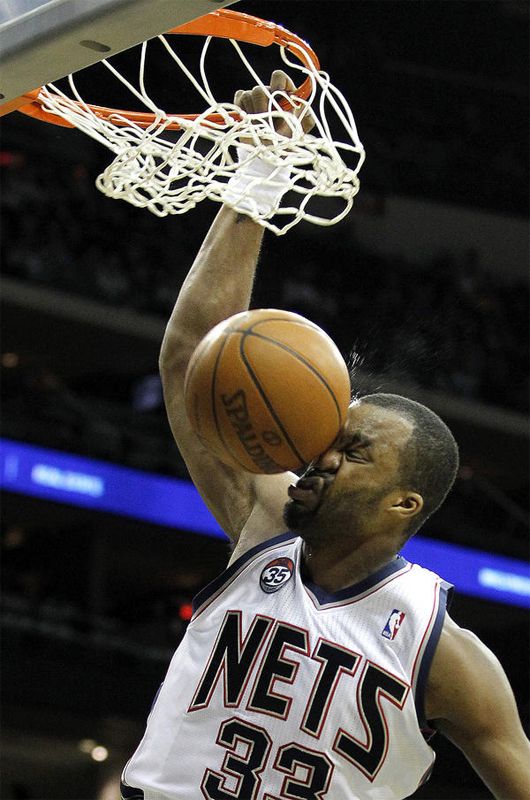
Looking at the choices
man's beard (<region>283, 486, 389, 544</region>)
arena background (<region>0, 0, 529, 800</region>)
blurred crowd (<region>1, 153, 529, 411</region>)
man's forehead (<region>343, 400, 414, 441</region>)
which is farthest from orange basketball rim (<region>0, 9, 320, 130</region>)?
blurred crowd (<region>1, 153, 529, 411</region>)

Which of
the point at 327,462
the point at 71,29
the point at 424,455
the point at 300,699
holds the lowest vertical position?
the point at 300,699

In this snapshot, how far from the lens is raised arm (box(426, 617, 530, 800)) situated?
2689 mm

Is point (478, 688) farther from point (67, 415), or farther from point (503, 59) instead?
point (503, 59)

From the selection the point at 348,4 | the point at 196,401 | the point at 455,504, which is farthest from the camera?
the point at 348,4

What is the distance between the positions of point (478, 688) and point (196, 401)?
82 cm

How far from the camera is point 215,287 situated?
122 inches

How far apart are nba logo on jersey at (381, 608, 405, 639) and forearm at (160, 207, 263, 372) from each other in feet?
2.51

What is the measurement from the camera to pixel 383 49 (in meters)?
15.2

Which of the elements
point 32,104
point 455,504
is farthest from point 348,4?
point 32,104

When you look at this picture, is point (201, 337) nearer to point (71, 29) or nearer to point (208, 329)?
point (208, 329)

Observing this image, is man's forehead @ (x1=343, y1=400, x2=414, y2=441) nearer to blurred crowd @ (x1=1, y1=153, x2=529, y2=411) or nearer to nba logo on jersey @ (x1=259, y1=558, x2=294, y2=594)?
nba logo on jersey @ (x1=259, y1=558, x2=294, y2=594)

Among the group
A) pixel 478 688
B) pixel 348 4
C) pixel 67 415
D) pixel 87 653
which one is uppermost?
pixel 478 688

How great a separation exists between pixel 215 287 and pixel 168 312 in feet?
32.0

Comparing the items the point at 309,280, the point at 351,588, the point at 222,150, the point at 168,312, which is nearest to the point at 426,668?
the point at 351,588
